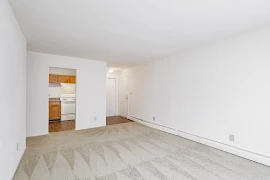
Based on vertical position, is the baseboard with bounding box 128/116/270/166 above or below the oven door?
below

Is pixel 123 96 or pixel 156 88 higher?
pixel 156 88

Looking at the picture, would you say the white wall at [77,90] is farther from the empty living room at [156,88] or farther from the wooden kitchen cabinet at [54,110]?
the wooden kitchen cabinet at [54,110]

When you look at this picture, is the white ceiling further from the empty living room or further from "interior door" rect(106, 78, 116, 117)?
"interior door" rect(106, 78, 116, 117)

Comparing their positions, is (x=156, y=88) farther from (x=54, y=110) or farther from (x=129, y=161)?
(x=54, y=110)

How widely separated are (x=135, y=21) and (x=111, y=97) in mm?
5230

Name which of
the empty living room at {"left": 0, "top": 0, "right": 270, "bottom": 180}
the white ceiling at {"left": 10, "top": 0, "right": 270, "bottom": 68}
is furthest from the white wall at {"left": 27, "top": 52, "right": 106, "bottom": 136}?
the white ceiling at {"left": 10, "top": 0, "right": 270, "bottom": 68}

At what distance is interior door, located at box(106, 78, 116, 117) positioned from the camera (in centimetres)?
704

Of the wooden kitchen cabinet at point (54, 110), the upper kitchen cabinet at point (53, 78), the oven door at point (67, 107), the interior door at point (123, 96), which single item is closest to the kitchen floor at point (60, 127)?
the wooden kitchen cabinet at point (54, 110)

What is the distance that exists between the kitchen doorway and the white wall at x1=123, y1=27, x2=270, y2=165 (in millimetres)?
3946

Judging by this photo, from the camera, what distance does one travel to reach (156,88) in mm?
4902

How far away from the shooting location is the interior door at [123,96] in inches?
262

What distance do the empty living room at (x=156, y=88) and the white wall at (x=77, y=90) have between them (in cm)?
3

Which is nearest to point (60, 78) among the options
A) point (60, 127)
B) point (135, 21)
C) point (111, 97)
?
point (60, 127)

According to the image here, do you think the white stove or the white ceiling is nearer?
the white ceiling
